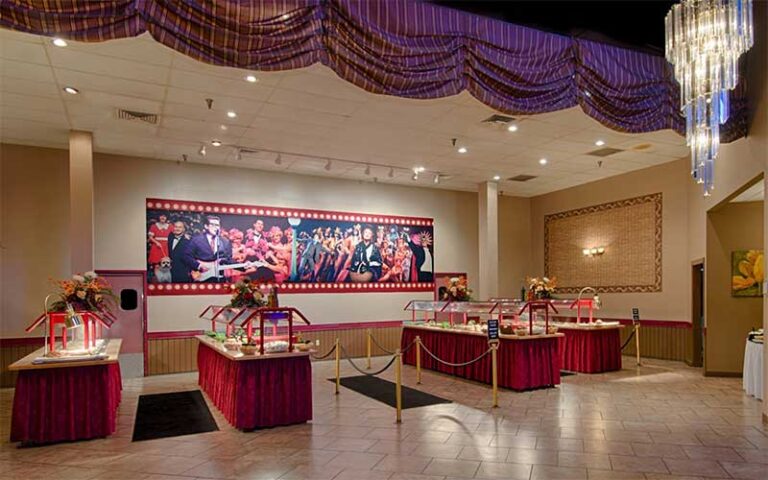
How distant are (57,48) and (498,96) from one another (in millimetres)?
4639

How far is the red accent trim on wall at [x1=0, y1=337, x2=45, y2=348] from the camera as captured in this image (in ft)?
29.5

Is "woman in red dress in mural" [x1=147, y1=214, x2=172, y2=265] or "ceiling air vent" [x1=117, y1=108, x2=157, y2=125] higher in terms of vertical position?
"ceiling air vent" [x1=117, y1=108, x2=157, y2=125]

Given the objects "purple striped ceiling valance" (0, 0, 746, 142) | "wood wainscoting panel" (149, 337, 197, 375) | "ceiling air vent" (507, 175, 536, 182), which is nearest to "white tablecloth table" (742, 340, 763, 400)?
"purple striped ceiling valance" (0, 0, 746, 142)

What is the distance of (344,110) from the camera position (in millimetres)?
7516

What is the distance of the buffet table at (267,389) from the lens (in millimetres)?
5938

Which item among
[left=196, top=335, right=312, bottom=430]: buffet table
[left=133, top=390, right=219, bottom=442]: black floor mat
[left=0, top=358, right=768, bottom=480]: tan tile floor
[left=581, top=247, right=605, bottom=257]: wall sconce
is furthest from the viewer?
[left=581, top=247, right=605, bottom=257]: wall sconce

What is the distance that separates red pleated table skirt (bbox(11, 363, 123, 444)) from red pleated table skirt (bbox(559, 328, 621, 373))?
25.5 ft

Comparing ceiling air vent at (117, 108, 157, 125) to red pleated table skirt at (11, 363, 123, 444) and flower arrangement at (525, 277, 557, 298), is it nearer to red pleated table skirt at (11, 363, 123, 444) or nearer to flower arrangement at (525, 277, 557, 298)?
red pleated table skirt at (11, 363, 123, 444)

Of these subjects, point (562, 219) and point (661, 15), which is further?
point (562, 219)

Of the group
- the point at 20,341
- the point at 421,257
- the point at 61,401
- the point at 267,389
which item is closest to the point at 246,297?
the point at 267,389

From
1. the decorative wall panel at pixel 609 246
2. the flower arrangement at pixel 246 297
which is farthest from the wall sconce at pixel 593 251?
the flower arrangement at pixel 246 297

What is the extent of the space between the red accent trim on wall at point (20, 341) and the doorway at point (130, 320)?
110cm

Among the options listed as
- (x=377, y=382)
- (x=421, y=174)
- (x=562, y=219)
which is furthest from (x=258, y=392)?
(x=562, y=219)

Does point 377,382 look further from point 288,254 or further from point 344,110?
point 344,110
